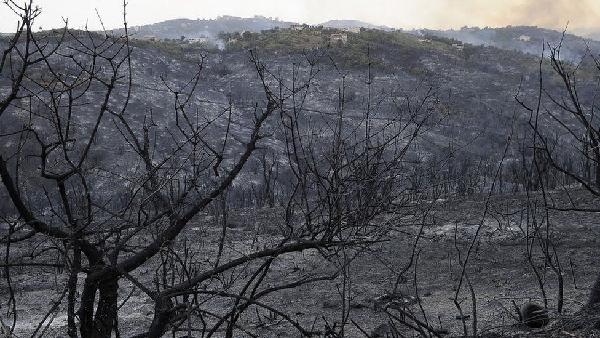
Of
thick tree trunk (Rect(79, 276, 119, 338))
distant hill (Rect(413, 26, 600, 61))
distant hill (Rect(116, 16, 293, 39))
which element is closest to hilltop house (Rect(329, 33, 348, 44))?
distant hill (Rect(413, 26, 600, 61))

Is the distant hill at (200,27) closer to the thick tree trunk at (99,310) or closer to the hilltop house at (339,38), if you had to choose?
the hilltop house at (339,38)

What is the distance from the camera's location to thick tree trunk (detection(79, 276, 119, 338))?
2805mm

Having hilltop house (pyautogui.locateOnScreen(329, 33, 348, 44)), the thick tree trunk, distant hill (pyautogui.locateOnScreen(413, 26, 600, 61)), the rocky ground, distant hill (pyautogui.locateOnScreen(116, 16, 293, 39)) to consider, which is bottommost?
the rocky ground

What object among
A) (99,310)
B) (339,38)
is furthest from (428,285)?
(339,38)

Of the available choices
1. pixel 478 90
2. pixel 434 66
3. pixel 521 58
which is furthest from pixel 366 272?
pixel 521 58

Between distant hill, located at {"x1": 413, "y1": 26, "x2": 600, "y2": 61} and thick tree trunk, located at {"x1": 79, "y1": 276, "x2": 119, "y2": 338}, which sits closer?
thick tree trunk, located at {"x1": 79, "y1": 276, "x2": 119, "y2": 338}

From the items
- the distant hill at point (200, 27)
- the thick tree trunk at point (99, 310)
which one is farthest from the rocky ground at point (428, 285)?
the distant hill at point (200, 27)

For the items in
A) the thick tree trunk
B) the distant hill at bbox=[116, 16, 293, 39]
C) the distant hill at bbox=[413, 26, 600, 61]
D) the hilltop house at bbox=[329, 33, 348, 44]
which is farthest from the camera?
the distant hill at bbox=[116, 16, 293, 39]

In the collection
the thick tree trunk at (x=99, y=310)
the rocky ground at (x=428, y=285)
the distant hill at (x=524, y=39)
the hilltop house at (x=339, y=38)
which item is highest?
the distant hill at (x=524, y=39)

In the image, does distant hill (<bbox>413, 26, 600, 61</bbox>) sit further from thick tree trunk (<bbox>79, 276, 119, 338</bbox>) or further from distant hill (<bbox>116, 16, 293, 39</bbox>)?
thick tree trunk (<bbox>79, 276, 119, 338</bbox>)

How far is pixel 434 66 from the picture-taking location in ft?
117

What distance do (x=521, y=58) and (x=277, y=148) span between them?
24.7 m

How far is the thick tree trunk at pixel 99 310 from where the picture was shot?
280 centimetres

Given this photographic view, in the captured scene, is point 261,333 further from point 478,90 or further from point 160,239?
point 478,90
